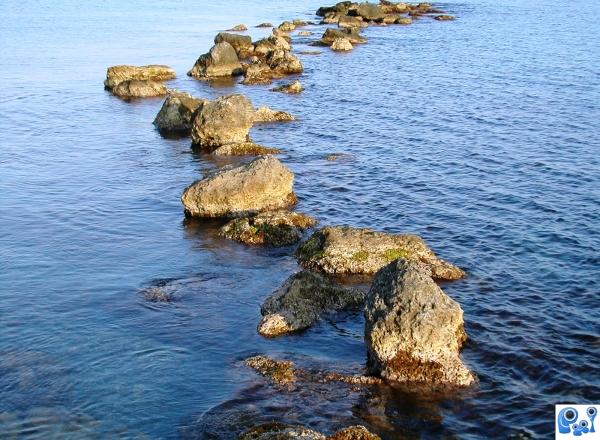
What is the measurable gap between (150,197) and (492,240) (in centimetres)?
1844

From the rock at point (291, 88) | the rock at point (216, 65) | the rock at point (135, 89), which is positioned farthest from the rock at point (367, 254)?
the rock at point (216, 65)

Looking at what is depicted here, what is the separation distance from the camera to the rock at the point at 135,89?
65.2m

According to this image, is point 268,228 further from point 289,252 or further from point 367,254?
point 367,254

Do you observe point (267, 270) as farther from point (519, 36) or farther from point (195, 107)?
point (519, 36)

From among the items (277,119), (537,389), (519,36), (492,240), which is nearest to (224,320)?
(537,389)

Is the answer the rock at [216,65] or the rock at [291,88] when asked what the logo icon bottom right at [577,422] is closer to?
the rock at [291,88]

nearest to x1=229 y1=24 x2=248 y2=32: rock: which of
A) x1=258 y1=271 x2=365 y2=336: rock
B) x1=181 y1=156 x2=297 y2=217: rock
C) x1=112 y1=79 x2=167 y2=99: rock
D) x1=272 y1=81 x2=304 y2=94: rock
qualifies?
x1=112 y1=79 x2=167 y2=99: rock

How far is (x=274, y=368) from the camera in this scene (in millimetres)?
20812

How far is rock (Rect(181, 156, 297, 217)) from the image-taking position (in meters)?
33.9

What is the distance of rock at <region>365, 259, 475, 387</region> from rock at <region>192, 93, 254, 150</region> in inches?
1068

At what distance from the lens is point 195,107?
53562 millimetres

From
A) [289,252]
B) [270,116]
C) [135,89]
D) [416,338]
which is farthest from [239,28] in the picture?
[416,338]

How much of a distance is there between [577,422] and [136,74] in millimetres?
64114

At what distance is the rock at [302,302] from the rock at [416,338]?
11.1ft
